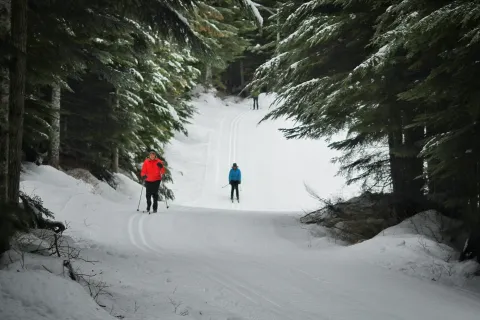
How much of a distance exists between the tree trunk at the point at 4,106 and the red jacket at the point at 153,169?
768 cm

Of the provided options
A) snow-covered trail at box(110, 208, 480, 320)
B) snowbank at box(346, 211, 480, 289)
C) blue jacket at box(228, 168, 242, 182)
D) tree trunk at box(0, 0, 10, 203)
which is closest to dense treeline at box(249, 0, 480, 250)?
snowbank at box(346, 211, 480, 289)

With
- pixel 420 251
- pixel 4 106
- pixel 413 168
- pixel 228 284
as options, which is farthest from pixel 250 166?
pixel 4 106

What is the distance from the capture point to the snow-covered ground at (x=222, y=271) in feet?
14.4

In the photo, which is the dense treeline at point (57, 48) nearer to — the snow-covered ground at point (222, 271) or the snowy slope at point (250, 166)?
the snow-covered ground at point (222, 271)

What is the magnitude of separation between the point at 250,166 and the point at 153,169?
679 inches

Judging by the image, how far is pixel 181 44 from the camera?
760 centimetres

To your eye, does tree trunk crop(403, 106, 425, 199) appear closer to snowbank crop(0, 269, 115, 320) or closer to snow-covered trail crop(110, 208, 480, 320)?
snow-covered trail crop(110, 208, 480, 320)

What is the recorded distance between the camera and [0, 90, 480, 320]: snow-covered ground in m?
4.38

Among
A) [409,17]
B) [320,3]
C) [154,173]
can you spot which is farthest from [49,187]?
[409,17]

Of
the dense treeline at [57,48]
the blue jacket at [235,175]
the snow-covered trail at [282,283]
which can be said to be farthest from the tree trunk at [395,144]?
the blue jacket at [235,175]

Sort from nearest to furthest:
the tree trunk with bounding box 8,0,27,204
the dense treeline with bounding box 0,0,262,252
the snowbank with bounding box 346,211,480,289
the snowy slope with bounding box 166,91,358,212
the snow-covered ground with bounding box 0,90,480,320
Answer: the snow-covered ground with bounding box 0,90,480,320, the dense treeline with bounding box 0,0,262,252, the tree trunk with bounding box 8,0,27,204, the snowbank with bounding box 346,211,480,289, the snowy slope with bounding box 166,91,358,212

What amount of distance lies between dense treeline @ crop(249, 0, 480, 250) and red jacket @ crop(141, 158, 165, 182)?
4301 mm

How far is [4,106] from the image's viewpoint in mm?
5285

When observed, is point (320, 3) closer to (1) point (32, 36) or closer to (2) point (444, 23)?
(2) point (444, 23)
